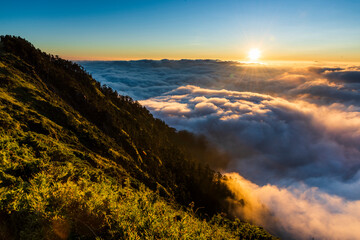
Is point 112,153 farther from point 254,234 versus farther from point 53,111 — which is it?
point 254,234

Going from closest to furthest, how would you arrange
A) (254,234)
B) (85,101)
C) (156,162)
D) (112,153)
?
1. (112,153)
2. (254,234)
3. (85,101)
4. (156,162)

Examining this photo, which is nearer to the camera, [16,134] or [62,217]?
[62,217]

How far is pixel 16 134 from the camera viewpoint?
13.8m

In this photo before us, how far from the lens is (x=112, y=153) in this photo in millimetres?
28484

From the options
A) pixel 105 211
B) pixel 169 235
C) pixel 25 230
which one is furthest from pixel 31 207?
pixel 169 235

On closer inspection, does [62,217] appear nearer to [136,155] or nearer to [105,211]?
[105,211]

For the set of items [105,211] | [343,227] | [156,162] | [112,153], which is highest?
[105,211]

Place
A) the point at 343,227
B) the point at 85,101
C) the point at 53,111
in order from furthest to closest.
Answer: the point at 343,227 < the point at 85,101 < the point at 53,111

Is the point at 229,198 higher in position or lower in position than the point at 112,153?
lower

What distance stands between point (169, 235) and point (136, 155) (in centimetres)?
3380

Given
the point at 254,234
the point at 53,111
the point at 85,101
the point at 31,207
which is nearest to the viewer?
the point at 31,207

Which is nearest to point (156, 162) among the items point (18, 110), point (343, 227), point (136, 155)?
point (136, 155)

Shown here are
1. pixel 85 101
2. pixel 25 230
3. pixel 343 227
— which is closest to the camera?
pixel 25 230

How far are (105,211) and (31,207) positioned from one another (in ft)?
7.85
